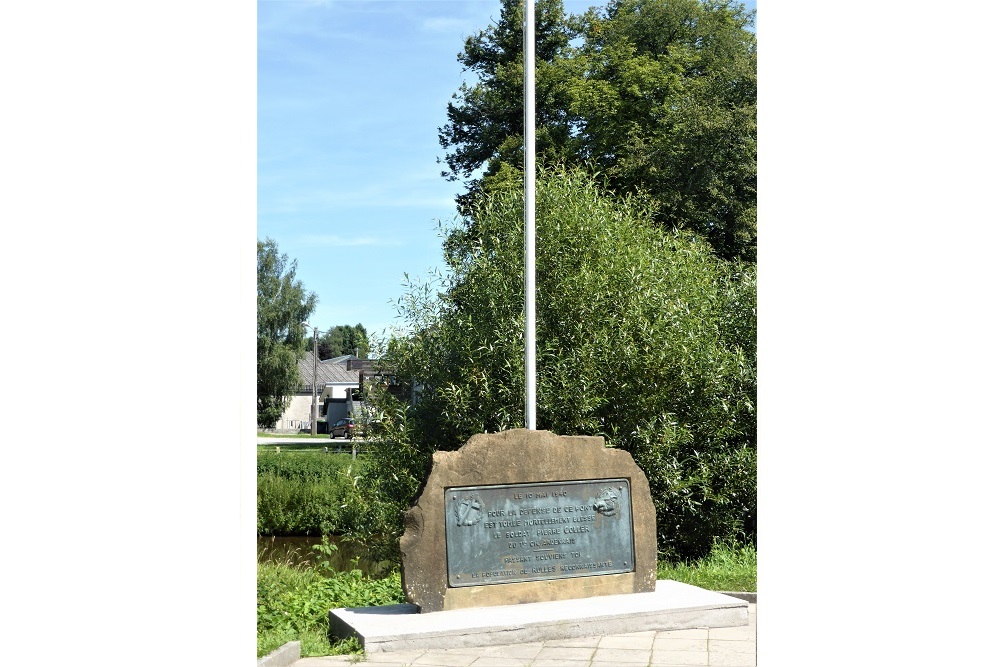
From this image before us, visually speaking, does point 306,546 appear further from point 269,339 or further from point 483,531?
point 269,339

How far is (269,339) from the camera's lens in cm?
3056

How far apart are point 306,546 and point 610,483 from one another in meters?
10.3

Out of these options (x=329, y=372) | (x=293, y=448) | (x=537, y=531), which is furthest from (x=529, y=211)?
(x=329, y=372)

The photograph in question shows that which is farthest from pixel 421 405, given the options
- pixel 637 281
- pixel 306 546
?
pixel 306 546

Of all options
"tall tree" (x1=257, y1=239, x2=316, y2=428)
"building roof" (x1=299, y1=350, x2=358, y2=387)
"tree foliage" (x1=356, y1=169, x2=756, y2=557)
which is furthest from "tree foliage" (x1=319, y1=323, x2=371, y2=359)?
"tree foliage" (x1=356, y1=169, x2=756, y2=557)

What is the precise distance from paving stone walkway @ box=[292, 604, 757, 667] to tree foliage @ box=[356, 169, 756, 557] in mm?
3226

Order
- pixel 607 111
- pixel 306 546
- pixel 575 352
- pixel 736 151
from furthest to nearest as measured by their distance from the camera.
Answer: pixel 607 111 → pixel 736 151 → pixel 306 546 → pixel 575 352

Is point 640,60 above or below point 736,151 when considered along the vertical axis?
above

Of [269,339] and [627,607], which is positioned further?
[269,339]

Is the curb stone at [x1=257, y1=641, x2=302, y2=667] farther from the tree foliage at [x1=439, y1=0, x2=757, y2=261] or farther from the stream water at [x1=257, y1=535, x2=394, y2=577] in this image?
the tree foliage at [x1=439, y1=0, x2=757, y2=261]

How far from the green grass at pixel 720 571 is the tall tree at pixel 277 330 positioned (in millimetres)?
22707

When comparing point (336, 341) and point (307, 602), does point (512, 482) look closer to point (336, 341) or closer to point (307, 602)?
point (307, 602)

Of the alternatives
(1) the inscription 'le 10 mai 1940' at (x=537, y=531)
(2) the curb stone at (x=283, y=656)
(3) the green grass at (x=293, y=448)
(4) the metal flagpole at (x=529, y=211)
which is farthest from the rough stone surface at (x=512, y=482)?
(3) the green grass at (x=293, y=448)

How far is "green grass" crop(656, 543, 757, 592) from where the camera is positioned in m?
7.45
